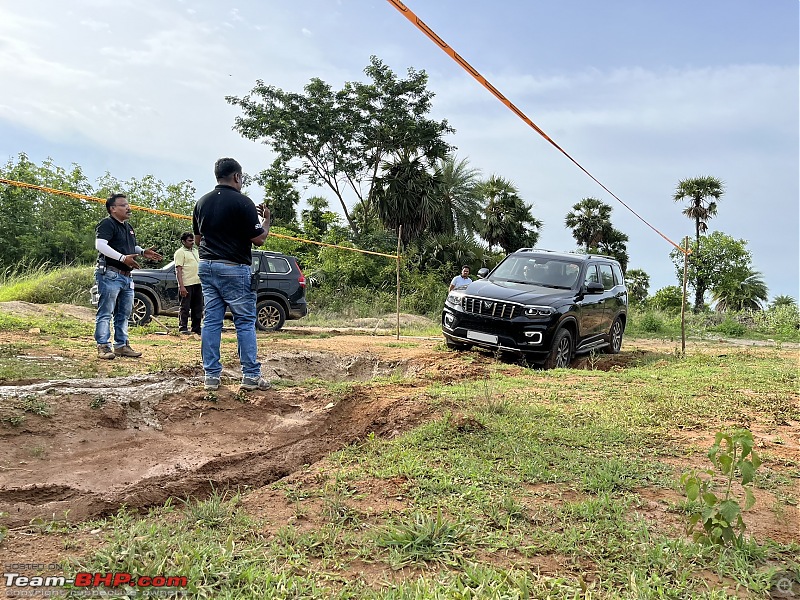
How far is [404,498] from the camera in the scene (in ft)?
9.53

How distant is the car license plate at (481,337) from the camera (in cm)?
812

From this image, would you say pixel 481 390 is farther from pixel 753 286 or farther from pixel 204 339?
pixel 753 286

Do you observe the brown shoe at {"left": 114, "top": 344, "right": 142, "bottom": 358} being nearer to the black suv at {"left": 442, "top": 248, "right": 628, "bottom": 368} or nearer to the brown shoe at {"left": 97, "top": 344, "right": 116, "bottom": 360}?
the brown shoe at {"left": 97, "top": 344, "right": 116, "bottom": 360}

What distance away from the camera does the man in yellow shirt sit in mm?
10430

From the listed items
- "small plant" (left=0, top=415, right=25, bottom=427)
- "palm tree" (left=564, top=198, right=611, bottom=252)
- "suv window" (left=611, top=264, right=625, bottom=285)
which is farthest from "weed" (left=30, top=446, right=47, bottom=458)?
"palm tree" (left=564, top=198, right=611, bottom=252)

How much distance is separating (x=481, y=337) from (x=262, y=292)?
5.82 metres

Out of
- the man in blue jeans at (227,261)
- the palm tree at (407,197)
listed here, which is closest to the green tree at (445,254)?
the palm tree at (407,197)

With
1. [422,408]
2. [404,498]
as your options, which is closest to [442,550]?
[404,498]

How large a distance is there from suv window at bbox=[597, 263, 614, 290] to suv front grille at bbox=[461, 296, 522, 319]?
2.86 m

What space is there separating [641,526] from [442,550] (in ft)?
3.15

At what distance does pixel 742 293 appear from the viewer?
42062mm

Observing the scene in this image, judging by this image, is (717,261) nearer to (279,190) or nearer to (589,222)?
(589,222)

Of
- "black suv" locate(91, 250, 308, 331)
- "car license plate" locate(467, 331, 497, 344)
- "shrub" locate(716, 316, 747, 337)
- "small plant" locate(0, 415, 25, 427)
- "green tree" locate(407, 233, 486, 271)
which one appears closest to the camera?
"small plant" locate(0, 415, 25, 427)

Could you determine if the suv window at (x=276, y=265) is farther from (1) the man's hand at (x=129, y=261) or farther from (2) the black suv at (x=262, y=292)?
(1) the man's hand at (x=129, y=261)
